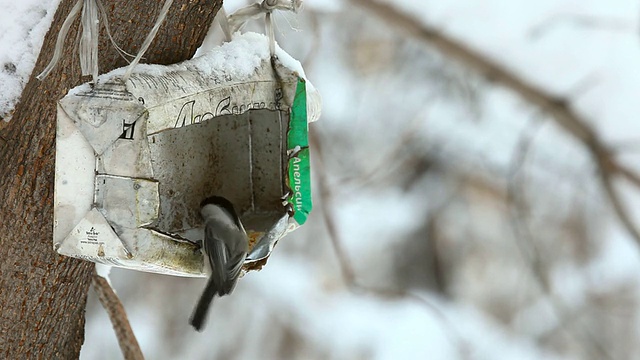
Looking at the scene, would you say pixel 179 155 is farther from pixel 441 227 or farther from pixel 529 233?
pixel 441 227

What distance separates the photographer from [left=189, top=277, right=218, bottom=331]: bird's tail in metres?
1.45

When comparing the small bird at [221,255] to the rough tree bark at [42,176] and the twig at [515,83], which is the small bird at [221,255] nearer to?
the rough tree bark at [42,176]

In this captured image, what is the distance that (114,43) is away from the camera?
127 centimetres

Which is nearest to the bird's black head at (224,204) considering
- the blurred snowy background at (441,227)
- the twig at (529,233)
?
the twig at (529,233)

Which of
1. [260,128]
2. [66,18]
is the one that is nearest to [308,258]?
[260,128]

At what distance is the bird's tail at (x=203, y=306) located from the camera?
1448 millimetres

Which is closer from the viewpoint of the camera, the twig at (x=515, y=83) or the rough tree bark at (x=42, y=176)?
the rough tree bark at (x=42, y=176)

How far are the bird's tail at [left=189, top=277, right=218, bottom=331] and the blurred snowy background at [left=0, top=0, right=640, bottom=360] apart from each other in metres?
2.25

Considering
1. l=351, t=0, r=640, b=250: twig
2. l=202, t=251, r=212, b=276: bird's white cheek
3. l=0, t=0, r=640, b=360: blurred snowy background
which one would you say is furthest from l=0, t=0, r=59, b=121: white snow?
l=0, t=0, r=640, b=360: blurred snowy background

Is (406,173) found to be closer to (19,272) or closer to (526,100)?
(526,100)

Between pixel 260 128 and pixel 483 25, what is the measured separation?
6.55ft

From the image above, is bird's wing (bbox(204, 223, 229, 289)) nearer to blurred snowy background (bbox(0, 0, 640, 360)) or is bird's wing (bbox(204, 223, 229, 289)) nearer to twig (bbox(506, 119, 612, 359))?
twig (bbox(506, 119, 612, 359))

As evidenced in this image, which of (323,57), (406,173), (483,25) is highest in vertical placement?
(483,25)

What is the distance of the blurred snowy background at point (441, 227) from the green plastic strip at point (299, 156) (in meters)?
2.20
